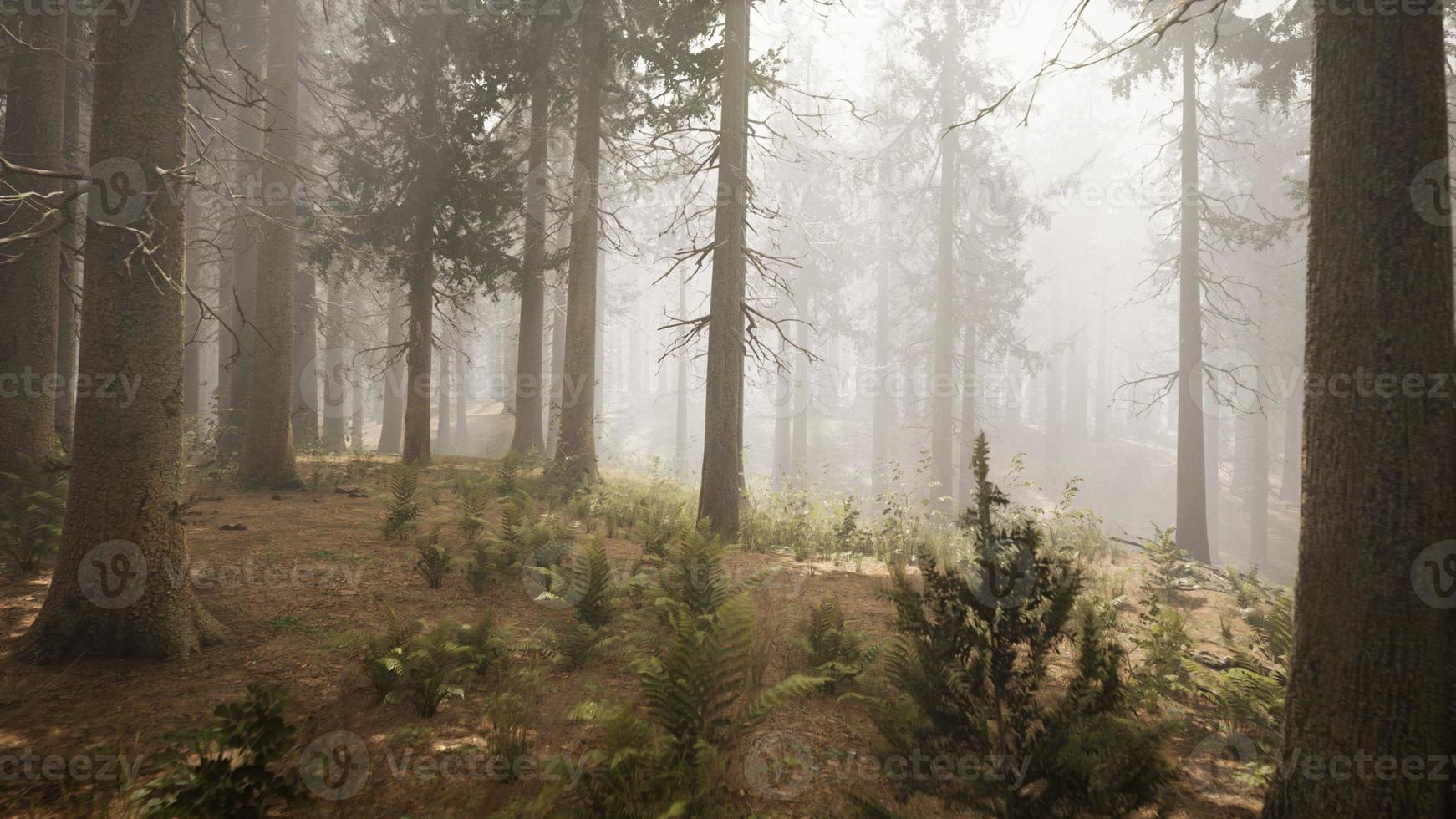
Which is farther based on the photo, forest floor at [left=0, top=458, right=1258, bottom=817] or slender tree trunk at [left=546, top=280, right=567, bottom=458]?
slender tree trunk at [left=546, top=280, right=567, bottom=458]

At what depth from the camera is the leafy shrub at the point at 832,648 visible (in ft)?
15.7

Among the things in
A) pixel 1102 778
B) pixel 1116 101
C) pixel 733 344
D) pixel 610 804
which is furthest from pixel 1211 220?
pixel 610 804

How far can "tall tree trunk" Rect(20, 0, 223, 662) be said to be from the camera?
439 centimetres

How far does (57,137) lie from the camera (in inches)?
332

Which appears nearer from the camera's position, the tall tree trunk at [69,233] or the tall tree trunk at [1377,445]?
the tall tree trunk at [1377,445]

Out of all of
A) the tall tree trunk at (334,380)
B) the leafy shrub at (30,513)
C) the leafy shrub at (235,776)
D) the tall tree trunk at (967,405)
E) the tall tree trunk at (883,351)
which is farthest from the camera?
the tall tree trunk at (883,351)

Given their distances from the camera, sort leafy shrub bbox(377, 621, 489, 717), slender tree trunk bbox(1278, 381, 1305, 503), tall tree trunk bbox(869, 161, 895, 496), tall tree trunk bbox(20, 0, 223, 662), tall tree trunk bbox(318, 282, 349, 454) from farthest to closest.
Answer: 1. tall tree trunk bbox(869, 161, 895, 496)
2. slender tree trunk bbox(1278, 381, 1305, 503)
3. tall tree trunk bbox(318, 282, 349, 454)
4. tall tree trunk bbox(20, 0, 223, 662)
5. leafy shrub bbox(377, 621, 489, 717)

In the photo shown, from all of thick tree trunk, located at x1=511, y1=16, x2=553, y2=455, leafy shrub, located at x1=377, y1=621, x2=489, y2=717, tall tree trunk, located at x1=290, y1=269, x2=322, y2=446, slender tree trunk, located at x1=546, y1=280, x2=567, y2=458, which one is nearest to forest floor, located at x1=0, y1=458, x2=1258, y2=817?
leafy shrub, located at x1=377, y1=621, x2=489, y2=717

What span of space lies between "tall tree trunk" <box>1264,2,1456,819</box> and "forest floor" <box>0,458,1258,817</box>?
841 mm

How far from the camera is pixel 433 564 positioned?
6.38m

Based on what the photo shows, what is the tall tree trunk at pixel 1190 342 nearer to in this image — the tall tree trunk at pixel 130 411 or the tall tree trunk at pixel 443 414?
the tall tree trunk at pixel 130 411

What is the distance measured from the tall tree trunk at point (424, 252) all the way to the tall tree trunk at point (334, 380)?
3.49 meters

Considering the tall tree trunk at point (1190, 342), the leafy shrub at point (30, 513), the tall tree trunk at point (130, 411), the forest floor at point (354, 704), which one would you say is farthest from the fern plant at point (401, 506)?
the tall tree trunk at point (1190, 342)

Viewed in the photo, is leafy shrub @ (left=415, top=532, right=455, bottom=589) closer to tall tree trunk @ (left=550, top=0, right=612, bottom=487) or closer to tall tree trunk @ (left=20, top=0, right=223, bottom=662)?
tall tree trunk @ (left=20, top=0, right=223, bottom=662)
